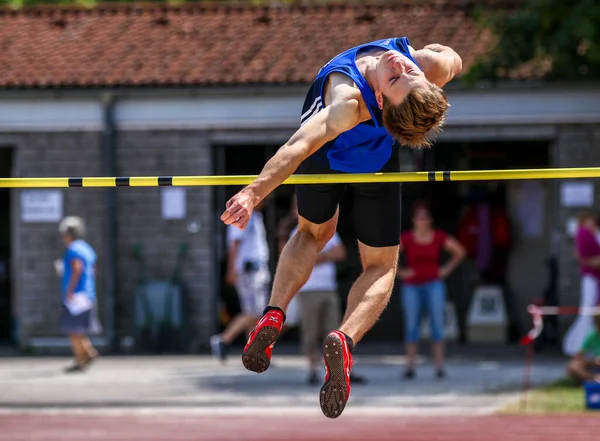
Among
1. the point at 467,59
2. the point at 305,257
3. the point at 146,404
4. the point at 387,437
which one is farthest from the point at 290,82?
the point at 305,257

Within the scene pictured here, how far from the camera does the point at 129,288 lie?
19.1 m

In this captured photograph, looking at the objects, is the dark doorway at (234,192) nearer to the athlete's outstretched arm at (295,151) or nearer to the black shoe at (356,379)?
the black shoe at (356,379)

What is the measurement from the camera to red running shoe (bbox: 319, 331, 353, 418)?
7.25 m

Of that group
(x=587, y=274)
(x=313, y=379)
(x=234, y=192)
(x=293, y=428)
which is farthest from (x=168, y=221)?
(x=293, y=428)

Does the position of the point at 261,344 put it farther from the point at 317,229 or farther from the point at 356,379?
the point at 356,379

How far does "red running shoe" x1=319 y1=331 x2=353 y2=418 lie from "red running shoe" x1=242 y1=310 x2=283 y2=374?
19.1 inches

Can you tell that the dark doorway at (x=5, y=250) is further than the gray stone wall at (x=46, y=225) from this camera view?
Yes

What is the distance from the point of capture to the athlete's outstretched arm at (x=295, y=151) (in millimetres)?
6812

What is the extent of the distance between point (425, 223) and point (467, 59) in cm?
388

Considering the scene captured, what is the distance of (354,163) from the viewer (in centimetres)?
796

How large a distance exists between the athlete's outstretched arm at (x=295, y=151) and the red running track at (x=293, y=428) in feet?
18.4

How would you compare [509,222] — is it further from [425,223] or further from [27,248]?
[27,248]

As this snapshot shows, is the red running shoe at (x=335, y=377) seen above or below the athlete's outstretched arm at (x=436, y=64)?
below

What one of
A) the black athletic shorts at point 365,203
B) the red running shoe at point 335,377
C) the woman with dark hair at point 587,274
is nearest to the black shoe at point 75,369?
the woman with dark hair at point 587,274
